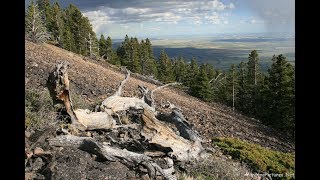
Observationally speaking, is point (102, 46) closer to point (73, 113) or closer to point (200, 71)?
point (200, 71)

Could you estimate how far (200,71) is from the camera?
42781 mm

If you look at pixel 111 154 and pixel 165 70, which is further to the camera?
pixel 165 70

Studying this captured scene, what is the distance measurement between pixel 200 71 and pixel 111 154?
3703 centimetres

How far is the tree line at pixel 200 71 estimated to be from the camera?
3256 centimetres

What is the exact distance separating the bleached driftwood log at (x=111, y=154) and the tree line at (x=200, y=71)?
20.0 m

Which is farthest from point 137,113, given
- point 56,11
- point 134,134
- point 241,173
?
point 56,11

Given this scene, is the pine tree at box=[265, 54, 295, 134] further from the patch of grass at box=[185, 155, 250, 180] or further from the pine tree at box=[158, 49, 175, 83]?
the pine tree at box=[158, 49, 175, 83]

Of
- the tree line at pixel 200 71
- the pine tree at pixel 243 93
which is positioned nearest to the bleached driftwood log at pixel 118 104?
the tree line at pixel 200 71

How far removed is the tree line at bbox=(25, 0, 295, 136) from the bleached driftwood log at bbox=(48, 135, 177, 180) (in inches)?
788

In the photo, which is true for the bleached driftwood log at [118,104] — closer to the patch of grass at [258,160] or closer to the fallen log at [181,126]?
the fallen log at [181,126]

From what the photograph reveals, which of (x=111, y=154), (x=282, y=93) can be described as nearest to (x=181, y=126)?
(x=111, y=154)

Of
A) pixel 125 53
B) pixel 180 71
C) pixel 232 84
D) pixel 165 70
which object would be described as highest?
pixel 125 53
